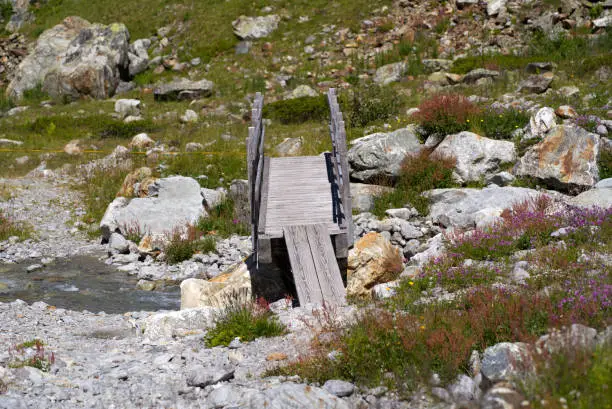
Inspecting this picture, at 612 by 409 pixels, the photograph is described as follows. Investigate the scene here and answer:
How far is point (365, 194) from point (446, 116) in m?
3.12

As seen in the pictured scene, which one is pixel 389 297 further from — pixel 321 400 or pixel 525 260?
pixel 321 400

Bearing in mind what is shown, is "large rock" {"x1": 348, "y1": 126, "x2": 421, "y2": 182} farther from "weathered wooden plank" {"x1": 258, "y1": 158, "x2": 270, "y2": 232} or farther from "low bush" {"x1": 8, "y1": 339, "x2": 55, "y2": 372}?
"low bush" {"x1": 8, "y1": 339, "x2": 55, "y2": 372}

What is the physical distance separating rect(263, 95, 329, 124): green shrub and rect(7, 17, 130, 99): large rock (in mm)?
11377

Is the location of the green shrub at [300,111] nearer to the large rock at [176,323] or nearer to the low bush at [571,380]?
the large rock at [176,323]

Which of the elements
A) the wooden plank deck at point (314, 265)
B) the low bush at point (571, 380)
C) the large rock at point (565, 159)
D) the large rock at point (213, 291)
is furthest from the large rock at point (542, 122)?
the low bush at point (571, 380)

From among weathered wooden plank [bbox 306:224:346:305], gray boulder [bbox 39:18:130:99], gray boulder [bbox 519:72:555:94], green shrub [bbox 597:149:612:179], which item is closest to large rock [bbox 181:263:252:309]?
weathered wooden plank [bbox 306:224:346:305]

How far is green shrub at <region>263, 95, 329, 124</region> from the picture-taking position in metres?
22.0

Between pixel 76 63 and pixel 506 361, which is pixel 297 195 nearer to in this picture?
pixel 506 361

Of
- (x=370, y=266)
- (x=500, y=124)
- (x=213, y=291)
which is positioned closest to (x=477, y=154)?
(x=500, y=124)

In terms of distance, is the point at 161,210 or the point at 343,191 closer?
the point at 343,191

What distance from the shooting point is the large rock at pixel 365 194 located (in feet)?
45.3

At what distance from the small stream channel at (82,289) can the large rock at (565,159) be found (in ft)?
25.8

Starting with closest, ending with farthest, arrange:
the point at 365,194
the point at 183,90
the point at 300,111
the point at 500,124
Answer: the point at 365,194 < the point at 500,124 < the point at 300,111 < the point at 183,90

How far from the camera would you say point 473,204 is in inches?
464
